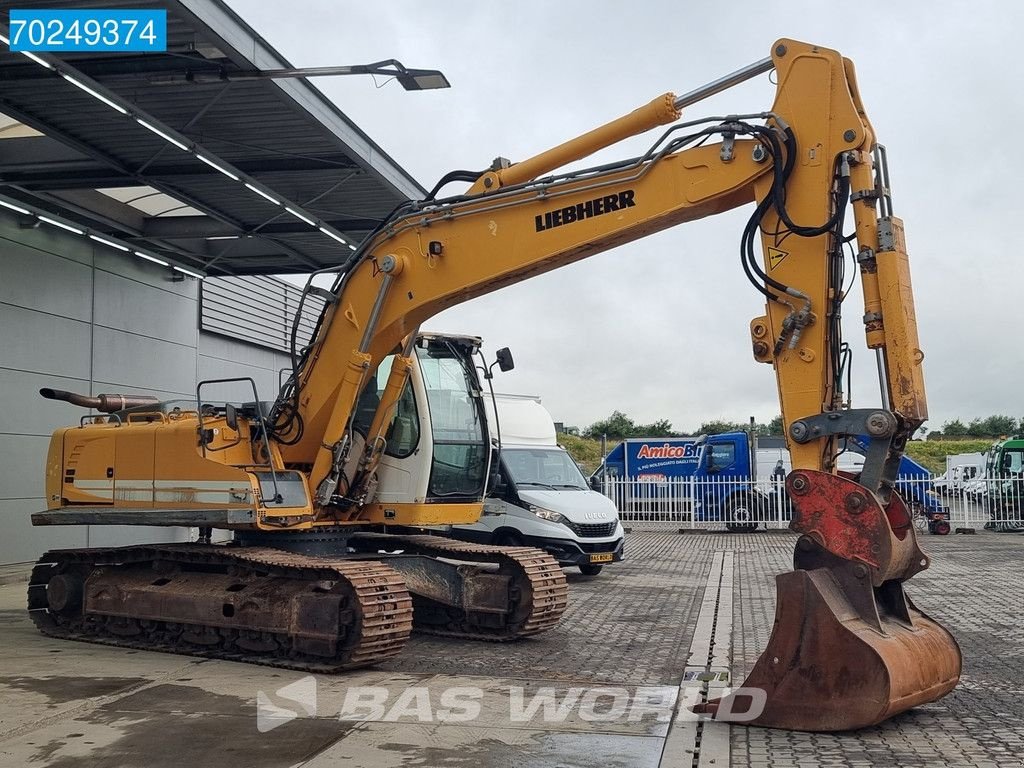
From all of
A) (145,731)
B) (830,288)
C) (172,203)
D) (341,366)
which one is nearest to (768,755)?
(830,288)

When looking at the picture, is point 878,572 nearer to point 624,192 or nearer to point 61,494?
point 624,192

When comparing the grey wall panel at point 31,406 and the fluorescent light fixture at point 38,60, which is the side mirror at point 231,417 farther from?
the grey wall panel at point 31,406

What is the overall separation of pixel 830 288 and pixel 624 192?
5.61 feet

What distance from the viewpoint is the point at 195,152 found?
1324 centimetres

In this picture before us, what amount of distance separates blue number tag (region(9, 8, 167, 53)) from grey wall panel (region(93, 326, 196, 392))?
24.0 feet

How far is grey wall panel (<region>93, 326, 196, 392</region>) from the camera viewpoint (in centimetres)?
1698

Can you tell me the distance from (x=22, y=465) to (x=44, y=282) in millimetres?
2686

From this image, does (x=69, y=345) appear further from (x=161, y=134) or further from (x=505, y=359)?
(x=505, y=359)

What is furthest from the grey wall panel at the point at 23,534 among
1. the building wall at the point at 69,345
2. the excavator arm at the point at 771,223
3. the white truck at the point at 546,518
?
the excavator arm at the point at 771,223

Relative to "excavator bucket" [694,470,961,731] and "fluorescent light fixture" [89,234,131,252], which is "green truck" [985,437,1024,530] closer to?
"fluorescent light fixture" [89,234,131,252]

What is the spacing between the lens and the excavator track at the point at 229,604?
822 centimetres

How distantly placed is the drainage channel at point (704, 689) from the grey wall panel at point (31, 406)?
942cm

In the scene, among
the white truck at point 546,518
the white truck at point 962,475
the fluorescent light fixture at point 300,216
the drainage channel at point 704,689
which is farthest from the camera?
the white truck at point 962,475

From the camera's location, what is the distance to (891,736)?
6.08m
